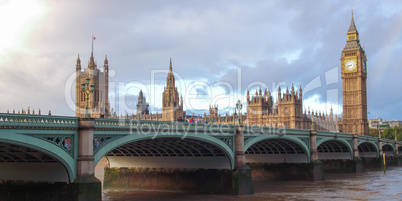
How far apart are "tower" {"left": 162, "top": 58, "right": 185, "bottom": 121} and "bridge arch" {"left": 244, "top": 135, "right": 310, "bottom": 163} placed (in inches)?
3521

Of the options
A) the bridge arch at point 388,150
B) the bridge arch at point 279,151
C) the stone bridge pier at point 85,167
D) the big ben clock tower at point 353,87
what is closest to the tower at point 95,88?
the big ben clock tower at point 353,87

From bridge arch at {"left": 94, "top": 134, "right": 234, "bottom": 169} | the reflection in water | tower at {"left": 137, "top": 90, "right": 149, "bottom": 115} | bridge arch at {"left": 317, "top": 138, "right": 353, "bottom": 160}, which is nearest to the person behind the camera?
bridge arch at {"left": 94, "top": 134, "right": 234, "bottom": 169}

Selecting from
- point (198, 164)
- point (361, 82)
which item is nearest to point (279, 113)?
point (361, 82)

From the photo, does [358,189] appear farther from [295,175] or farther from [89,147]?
[89,147]

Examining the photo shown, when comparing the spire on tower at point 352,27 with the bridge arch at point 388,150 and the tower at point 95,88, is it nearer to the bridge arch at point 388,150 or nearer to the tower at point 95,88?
the bridge arch at point 388,150

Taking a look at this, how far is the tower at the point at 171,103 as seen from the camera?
142m

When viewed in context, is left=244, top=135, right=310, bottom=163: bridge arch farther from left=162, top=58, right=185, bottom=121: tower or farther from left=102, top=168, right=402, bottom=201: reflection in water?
left=162, top=58, right=185, bottom=121: tower

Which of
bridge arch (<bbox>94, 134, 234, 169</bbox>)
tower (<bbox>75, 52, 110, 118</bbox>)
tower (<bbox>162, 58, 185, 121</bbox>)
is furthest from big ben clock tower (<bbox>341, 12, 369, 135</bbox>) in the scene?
bridge arch (<bbox>94, 134, 234, 169</bbox>)

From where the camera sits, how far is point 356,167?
61.0 m

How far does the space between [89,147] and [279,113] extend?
83195 millimetres

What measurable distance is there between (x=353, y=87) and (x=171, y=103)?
54.9m

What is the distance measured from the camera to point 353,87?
116m

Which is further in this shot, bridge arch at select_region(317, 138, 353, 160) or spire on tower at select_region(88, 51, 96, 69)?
spire on tower at select_region(88, 51, 96, 69)

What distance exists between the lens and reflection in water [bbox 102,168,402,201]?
35.2m
